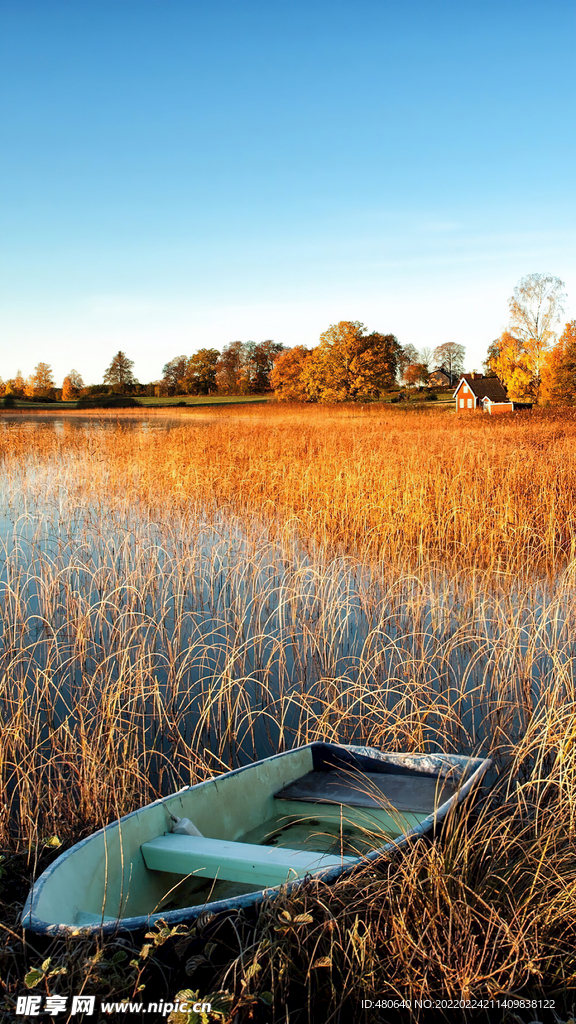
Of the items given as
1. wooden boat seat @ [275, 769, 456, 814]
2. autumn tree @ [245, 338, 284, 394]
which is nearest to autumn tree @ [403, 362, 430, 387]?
autumn tree @ [245, 338, 284, 394]

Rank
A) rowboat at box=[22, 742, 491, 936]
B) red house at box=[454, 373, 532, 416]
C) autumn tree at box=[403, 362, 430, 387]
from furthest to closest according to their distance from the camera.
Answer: autumn tree at box=[403, 362, 430, 387], red house at box=[454, 373, 532, 416], rowboat at box=[22, 742, 491, 936]

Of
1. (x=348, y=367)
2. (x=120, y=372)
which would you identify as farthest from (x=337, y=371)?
(x=120, y=372)

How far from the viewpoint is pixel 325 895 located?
7.57 feet

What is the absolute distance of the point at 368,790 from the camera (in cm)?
333

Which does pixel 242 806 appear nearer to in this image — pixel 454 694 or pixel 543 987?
pixel 543 987

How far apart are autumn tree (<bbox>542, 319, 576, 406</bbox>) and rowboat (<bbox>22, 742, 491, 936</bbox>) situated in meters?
36.2

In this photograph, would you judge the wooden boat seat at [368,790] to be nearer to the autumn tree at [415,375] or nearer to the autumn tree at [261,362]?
the autumn tree at [261,362]

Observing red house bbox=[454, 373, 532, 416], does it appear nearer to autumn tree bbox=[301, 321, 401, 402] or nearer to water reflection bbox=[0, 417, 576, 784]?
autumn tree bbox=[301, 321, 401, 402]

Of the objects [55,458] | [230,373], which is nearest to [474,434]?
[55,458]

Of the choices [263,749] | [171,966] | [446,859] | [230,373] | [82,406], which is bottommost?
[263,749]

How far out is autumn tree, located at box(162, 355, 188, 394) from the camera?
266ft

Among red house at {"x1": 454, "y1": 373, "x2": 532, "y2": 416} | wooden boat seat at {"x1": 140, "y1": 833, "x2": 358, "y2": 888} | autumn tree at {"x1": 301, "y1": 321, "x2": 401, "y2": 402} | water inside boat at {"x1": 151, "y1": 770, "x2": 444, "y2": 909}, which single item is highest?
autumn tree at {"x1": 301, "y1": 321, "x2": 401, "y2": 402}

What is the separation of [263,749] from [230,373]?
80.4 m

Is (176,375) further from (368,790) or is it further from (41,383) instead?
Answer: (368,790)
